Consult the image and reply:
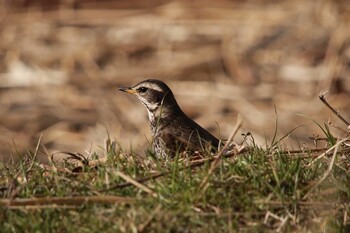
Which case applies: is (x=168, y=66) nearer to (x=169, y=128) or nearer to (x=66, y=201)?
(x=169, y=128)

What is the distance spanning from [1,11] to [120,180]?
12875mm

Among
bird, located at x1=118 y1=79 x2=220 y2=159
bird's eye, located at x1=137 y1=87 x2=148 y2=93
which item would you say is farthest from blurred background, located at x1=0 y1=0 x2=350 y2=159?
bird, located at x1=118 y1=79 x2=220 y2=159

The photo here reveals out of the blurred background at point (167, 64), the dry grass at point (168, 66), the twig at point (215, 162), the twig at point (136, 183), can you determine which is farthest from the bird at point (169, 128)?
the blurred background at point (167, 64)

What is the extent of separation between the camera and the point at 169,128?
9.76 m

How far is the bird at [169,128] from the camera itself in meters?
8.98

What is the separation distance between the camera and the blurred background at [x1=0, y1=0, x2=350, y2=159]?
17188 mm

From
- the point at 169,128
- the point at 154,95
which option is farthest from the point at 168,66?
the point at 169,128

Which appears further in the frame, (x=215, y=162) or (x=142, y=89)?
(x=142, y=89)

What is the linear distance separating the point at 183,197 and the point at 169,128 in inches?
100

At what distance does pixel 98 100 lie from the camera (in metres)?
17.9

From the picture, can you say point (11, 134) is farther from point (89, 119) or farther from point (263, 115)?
point (263, 115)

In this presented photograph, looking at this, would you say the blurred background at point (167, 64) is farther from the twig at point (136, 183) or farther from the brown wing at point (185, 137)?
the twig at point (136, 183)

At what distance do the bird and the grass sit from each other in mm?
612

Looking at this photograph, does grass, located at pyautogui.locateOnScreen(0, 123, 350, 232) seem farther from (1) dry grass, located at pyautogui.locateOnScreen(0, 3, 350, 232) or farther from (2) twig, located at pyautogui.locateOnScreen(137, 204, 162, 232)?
(1) dry grass, located at pyautogui.locateOnScreen(0, 3, 350, 232)
